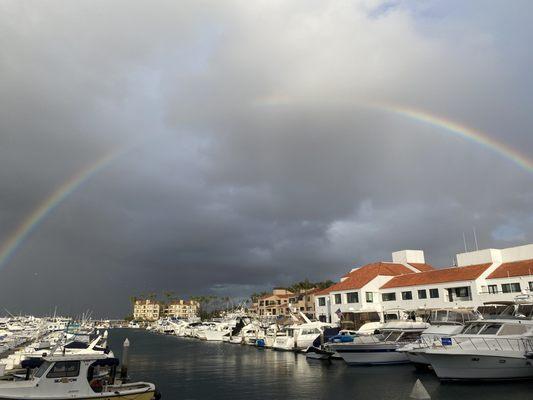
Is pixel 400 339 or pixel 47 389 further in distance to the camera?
pixel 400 339

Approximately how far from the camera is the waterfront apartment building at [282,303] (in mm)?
111062

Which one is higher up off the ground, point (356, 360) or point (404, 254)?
point (404, 254)

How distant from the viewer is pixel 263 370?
43.3m

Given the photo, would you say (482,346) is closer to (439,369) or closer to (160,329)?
(439,369)

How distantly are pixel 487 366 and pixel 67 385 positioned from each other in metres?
25.4

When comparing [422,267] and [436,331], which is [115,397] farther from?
[422,267]

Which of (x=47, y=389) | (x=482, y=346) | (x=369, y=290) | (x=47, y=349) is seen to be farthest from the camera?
(x=369, y=290)

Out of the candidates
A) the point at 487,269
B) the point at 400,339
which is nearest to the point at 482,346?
the point at 400,339

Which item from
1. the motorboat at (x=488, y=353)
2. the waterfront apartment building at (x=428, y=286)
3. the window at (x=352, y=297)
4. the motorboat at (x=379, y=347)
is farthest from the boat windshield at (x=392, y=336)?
the window at (x=352, y=297)

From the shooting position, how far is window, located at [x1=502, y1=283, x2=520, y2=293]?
54719 mm

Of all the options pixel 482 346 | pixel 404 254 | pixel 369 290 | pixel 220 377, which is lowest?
pixel 220 377

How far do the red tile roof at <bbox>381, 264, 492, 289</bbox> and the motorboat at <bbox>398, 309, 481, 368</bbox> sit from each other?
22.0 metres

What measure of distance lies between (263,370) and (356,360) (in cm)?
919

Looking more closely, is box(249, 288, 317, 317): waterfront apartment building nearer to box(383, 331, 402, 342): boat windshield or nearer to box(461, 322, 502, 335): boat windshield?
box(383, 331, 402, 342): boat windshield
